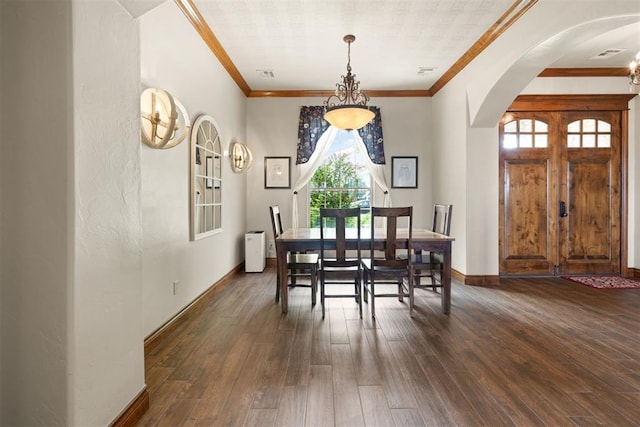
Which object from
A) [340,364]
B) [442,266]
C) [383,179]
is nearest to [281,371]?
[340,364]

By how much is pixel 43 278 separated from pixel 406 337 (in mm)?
2371

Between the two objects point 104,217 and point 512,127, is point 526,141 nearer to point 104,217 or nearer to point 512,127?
point 512,127

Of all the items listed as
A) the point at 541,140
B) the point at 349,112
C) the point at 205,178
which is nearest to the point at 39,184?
the point at 205,178

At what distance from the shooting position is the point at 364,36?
3828mm

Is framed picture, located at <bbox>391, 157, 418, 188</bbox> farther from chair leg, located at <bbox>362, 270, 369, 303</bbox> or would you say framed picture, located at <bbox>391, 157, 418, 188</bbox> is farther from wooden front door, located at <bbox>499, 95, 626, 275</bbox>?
chair leg, located at <bbox>362, 270, 369, 303</bbox>

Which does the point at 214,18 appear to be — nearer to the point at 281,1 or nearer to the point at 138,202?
the point at 281,1

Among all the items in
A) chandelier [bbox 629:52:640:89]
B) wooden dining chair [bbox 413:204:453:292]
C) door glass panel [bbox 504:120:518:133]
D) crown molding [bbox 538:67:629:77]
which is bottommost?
wooden dining chair [bbox 413:204:453:292]

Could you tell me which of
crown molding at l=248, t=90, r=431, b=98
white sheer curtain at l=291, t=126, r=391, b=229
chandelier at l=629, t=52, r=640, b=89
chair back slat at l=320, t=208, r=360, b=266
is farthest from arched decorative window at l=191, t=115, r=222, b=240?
chandelier at l=629, t=52, r=640, b=89

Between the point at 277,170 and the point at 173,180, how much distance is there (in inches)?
117

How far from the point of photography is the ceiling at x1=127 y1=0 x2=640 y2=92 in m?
3.26

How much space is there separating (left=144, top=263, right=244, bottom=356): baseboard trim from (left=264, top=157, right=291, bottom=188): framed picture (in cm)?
189

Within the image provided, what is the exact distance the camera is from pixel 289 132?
19.2ft

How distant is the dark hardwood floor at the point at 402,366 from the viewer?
176cm

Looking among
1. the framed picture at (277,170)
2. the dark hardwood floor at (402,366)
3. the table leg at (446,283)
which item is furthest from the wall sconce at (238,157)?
the table leg at (446,283)
